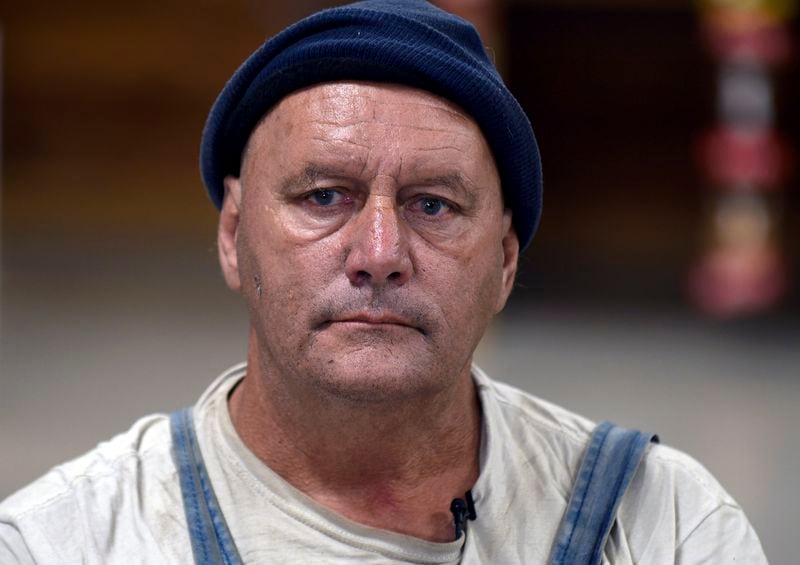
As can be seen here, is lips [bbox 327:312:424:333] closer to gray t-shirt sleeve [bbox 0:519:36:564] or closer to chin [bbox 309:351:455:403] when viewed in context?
chin [bbox 309:351:455:403]

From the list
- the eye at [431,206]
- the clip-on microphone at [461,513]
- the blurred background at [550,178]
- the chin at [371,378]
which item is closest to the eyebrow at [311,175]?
the eye at [431,206]

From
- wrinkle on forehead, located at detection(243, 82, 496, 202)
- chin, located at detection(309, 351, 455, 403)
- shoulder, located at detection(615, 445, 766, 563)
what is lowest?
Result: shoulder, located at detection(615, 445, 766, 563)

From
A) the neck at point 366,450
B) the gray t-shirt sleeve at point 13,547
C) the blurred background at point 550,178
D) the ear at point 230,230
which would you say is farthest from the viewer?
the blurred background at point 550,178

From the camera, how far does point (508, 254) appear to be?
6.50 feet

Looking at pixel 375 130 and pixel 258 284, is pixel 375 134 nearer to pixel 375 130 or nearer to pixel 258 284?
pixel 375 130

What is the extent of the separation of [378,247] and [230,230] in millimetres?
343

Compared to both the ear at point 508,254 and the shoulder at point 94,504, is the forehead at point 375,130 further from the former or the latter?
the shoulder at point 94,504

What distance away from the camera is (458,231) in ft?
5.90

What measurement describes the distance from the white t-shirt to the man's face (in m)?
0.17

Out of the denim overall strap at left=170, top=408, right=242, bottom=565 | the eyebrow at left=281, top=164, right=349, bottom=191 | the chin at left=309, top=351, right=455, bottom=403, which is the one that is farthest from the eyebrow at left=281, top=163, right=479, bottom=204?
the denim overall strap at left=170, top=408, right=242, bottom=565

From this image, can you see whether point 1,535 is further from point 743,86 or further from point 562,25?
point 562,25

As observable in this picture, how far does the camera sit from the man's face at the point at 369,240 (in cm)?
170

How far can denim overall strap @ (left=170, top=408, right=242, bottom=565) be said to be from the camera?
171 cm

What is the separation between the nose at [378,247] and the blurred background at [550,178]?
4849 mm
